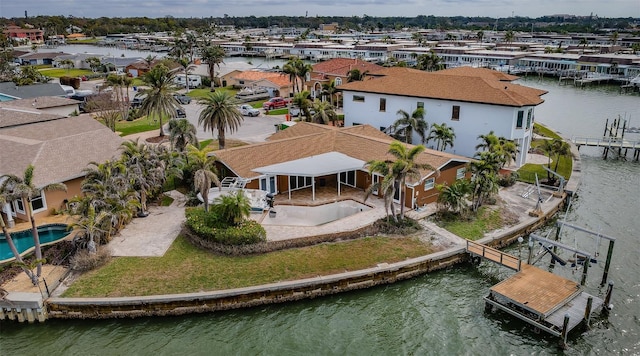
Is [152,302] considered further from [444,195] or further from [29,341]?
[444,195]

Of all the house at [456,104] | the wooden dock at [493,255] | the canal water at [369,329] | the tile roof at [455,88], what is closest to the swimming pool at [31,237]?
the canal water at [369,329]

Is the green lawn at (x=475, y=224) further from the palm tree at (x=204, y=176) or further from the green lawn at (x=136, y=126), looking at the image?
the green lawn at (x=136, y=126)

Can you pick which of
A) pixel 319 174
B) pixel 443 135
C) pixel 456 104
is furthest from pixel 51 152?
pixel 456 104

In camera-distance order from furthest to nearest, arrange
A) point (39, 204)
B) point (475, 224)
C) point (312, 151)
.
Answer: point (312, 151), point (39, 204), point (475, 224)

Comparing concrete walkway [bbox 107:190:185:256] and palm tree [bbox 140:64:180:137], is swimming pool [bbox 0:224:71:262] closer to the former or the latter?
concrete walkway [bbox 107:190:185:256]

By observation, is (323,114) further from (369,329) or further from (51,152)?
(369,329)

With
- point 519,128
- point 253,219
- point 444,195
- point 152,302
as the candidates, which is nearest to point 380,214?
point 444,195

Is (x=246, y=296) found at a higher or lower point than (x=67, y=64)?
lower
